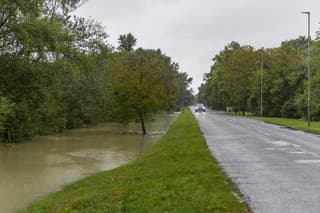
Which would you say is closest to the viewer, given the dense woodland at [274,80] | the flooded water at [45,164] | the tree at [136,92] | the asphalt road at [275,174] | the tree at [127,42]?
the asphalt road at [275,174]

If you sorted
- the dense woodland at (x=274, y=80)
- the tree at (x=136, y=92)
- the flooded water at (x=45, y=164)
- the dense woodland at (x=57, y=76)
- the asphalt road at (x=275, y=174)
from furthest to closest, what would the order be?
1. the dense woodland at (x=274, y=80)
2. the tree at (x=136, y=92)
3. the dense woodland at (x=57, y=76)
4. the flooded water at (x=45, y=164)
5. the asphalt road at (x=275, y=174)

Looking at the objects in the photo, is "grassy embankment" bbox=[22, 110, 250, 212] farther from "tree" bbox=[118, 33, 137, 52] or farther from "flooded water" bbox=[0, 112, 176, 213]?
"tree" bbox=[118, 33, 137, 52]

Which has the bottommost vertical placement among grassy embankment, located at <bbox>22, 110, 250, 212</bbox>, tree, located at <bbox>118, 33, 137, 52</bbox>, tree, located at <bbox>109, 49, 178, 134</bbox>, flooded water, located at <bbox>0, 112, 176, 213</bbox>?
flooded water, located at <bbox>0, 112, 176, 213</bbox>

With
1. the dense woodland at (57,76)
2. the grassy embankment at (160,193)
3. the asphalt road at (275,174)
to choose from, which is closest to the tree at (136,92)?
the dense woodland at (57,76)

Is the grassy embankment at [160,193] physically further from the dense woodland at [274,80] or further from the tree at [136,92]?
the dense woodland at [274,80]

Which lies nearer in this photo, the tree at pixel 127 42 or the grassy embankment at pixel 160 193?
the grassy embankment at pixel 160 193

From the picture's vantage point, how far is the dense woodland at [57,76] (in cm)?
2570

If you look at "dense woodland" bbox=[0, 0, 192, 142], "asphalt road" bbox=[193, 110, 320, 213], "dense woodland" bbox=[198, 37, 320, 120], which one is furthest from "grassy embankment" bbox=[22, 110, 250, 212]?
"dense woodland" bbox=[198, 37, 320, 120]

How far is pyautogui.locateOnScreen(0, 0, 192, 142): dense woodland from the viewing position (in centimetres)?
2570

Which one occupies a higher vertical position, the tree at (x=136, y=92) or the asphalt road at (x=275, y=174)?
the tree at (x=136, y=92)

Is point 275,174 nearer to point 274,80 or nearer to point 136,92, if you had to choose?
point 136,92

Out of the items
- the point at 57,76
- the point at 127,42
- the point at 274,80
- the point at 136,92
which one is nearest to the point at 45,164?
the point at 57,76

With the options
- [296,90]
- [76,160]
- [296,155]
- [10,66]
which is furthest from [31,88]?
[296,90]

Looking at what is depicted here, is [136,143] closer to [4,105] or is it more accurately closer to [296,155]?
[4,105]
